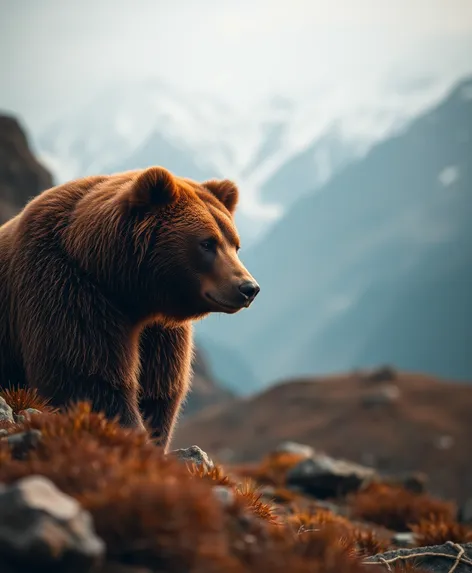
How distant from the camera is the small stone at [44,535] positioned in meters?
2.64

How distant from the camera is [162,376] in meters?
6.26

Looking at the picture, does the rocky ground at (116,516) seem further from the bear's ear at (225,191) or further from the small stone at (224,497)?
the bear's ear at (225,191)

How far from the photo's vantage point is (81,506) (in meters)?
3.01

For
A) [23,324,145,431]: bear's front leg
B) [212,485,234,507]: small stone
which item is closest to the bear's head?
[23,324,145,431]: bear's front leg

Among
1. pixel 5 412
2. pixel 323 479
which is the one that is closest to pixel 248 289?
pixel 5 412

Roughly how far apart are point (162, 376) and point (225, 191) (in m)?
1.85

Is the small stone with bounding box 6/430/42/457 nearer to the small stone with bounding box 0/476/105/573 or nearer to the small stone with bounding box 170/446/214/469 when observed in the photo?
the small stone with bounding box 0/476/105/573

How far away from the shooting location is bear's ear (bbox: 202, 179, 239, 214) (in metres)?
6.90

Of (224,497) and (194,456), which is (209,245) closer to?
(194,456)

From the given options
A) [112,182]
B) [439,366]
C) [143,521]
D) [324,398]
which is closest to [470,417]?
[324,398]

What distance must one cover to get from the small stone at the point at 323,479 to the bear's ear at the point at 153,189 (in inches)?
369

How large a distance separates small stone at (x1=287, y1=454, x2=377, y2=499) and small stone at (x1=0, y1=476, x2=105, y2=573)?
11824 millimetres

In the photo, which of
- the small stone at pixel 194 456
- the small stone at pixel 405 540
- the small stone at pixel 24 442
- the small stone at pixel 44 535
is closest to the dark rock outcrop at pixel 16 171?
the small stone at pixel 405 540

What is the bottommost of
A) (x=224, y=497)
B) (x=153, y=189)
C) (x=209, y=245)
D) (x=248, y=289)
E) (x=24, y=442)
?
(x=224, y=497)
